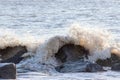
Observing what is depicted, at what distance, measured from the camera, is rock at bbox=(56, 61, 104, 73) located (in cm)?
1593

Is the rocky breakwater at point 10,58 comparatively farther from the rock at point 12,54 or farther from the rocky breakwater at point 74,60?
the rocky breakwater at point 74,60

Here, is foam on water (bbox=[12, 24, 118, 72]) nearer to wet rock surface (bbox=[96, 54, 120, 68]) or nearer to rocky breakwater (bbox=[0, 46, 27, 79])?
wet rock surface (bbox=[96, 54, 120, 68])

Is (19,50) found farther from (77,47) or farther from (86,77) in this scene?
(86,77)

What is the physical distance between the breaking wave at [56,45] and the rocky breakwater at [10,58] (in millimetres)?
211

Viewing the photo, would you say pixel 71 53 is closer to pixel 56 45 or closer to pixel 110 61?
pixel 56 45

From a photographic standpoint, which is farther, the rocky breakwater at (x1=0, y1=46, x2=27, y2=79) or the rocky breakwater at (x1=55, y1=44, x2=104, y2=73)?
the rocky breakwater at (x1=55, y1=44, x2=104, y2=73)

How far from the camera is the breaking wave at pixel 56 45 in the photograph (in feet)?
55.8

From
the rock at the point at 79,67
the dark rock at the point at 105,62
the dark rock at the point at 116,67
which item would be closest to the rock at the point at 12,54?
the rock at the point at 79,67

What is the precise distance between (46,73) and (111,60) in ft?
7.51

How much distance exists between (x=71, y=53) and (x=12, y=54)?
1749 millimetres

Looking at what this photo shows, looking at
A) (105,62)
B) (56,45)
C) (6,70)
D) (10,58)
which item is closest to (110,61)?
(105,62)

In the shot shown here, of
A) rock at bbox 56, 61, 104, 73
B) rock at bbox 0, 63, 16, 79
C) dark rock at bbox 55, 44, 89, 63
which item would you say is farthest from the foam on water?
rock at bbox 0, 63, 16, 79

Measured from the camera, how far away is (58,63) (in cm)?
1705

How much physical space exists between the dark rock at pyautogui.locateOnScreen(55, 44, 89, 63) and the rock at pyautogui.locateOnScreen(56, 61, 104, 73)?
28.6 inches
